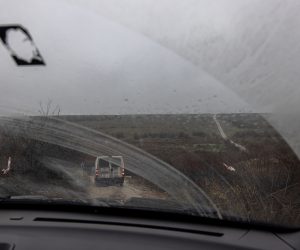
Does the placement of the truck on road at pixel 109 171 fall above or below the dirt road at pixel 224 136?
below

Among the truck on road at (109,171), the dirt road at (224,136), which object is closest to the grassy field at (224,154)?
the dirt road at (224,136)

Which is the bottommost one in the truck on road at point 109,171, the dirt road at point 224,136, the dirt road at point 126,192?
the dirt road at point 126,192

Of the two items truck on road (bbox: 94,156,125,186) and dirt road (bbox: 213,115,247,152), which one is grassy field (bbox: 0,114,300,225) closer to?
dirt road (bbox: 213,115,247,152)

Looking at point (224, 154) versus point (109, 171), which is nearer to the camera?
point (224, 154)

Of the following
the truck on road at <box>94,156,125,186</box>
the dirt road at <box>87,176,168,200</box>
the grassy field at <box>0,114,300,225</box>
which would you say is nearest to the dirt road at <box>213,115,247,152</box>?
the grassy field at <box>0,114,300,225</box>

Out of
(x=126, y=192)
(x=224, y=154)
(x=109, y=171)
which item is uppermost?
(x=224, y=154)

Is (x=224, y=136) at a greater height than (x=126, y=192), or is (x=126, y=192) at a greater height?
(x=224, y=136)

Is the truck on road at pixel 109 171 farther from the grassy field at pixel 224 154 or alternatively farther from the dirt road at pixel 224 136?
the dirt road at pixel 224 136

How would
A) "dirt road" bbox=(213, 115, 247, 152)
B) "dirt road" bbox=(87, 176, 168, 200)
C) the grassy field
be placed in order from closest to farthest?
the grassy field < "dirt road" bbox=(87, 176, 168, 200) < "dirt road" bbox=(213, 115, 247, 152)

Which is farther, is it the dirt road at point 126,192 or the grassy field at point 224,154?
the dirt road at point 126,192

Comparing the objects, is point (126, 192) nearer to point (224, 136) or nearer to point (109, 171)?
point (109, 171)

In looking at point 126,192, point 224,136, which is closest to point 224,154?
point 224,136

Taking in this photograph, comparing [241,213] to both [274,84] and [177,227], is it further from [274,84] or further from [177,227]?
[274,84]

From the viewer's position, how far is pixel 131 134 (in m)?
4.78
